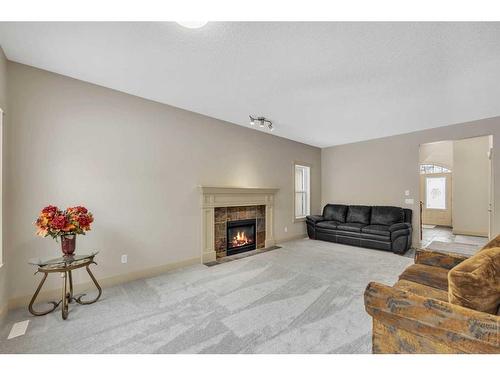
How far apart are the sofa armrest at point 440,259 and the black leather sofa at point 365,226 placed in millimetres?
2249

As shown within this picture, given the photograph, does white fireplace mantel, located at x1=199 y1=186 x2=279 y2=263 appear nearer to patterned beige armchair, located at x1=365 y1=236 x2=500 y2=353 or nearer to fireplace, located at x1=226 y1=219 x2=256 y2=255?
fireplace, located at x1=226 y1=219 x2=256 y2=255

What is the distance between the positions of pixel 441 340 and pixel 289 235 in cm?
449

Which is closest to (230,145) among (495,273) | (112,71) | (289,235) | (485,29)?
(112,71)

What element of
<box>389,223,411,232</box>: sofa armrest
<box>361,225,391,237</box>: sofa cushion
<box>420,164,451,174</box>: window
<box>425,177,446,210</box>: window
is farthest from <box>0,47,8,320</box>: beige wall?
<box>420,164,451,174</box>: window

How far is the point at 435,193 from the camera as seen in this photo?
26.6 ft

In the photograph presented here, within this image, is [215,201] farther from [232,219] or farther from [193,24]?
[193,24]

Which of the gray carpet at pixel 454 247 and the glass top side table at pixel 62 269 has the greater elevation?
the glass top side table at pixel 62 269

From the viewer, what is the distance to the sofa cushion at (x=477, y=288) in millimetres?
1233

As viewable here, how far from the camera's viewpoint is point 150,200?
3.32 meters

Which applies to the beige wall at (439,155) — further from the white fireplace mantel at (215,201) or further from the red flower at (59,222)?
the red flower at (59,222)

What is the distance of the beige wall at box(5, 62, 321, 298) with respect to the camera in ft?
7.92

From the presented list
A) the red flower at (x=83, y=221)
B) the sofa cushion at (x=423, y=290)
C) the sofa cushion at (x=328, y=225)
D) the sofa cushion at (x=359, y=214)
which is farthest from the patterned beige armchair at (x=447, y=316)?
the sofa cushion at (x=359, y=214)

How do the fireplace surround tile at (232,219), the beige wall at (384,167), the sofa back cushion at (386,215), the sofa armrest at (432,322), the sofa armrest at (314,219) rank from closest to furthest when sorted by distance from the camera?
the sofa armrest at (432,322) → the fireplace surround tile at (232,219) → the beige wall at (384,167) → the sofa back cushion at (386,215) → the sofa armrest at (314,219)
